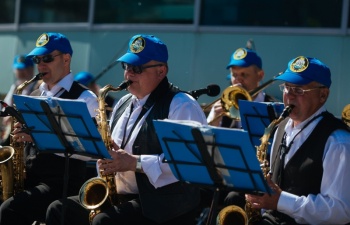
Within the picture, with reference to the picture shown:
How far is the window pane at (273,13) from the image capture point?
8883mm

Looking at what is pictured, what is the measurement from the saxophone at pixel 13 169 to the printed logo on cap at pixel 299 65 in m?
2.44

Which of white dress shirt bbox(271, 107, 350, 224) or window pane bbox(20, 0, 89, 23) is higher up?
window pane bbox(20, 0, 89, 23)

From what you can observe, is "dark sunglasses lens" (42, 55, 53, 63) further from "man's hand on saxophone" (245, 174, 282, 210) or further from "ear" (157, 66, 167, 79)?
"man's hand on saxophone" (245, 174, 282, 210)

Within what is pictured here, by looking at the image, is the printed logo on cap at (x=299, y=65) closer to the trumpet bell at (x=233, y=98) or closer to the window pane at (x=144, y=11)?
the trumpet bell at (x=233, y=98)

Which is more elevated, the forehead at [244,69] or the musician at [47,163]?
the forehead at [244,69]

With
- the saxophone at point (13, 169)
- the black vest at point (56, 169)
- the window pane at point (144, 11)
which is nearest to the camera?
the black vest at point (56, 169)

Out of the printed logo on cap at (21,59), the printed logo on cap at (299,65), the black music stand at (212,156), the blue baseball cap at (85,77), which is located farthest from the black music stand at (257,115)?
the printed logo on cap at (21,59)

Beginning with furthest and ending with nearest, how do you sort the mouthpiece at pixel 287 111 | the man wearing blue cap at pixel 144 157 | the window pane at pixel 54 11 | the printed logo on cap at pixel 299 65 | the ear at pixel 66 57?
the window pane at pixel 54 11
the ear at pixel 66 57
the man wearing blue cap at pixel 144 157
the printed logo on cap at pixel 299 65
the mouthpiece at pixel 287 111

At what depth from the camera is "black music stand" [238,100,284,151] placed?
6.00 meters

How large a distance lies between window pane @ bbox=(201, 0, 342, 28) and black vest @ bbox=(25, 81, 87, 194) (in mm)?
3326

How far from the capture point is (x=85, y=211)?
598cm

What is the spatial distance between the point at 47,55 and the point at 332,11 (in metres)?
3.59

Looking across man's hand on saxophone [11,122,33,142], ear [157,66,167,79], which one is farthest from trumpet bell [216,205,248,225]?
man's hand on saxophone [11,122,33,142]

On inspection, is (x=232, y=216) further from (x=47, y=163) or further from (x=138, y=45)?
(x=47, y=163)
